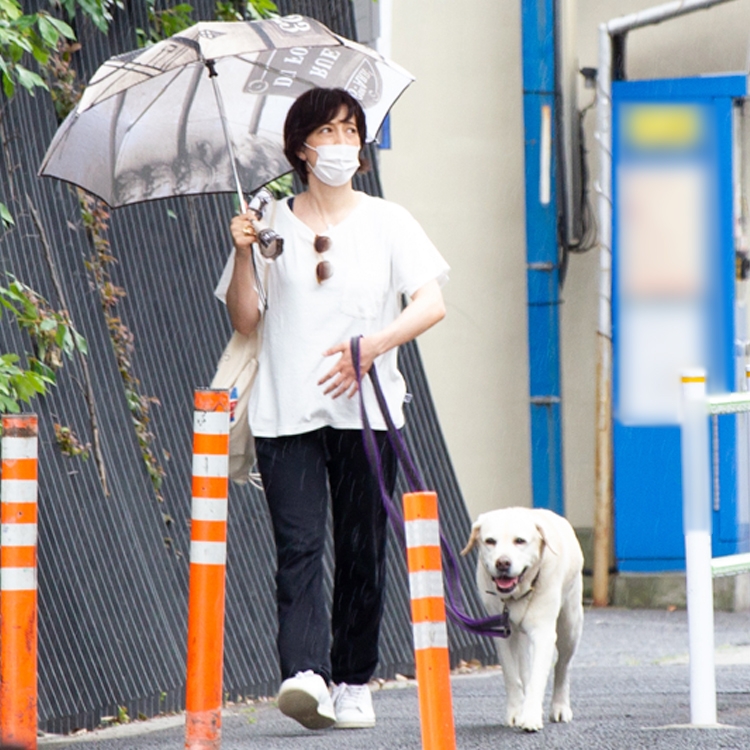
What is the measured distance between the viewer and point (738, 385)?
Answer: 1116cm

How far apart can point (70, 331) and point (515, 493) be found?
6.18 metres

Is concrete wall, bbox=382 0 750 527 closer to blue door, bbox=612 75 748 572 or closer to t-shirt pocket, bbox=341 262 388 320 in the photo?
blue door, bbox=612 75 748 572

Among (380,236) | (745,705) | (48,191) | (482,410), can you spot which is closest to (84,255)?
(48,191)

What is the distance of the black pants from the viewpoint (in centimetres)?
533

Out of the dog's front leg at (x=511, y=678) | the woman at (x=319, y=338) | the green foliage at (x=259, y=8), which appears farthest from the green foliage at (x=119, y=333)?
the dog's front leg at (x=511, y=678)

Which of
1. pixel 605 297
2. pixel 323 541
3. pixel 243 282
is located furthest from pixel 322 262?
pixel 605 297

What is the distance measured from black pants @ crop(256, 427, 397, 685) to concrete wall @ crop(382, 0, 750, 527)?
6272mm

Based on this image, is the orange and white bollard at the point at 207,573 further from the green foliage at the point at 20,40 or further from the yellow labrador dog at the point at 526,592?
the green foliage at the point at 20,40

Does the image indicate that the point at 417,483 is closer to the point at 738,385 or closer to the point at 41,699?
the point at 41,699

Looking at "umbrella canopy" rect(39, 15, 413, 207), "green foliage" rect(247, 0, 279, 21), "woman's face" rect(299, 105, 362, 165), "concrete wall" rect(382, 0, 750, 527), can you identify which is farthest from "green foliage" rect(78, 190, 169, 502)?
"concrete wall" rect(382, 0, 750, 527)

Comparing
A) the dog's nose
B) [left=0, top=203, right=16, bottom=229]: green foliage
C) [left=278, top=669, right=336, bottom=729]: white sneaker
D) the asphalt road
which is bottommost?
the asphalt road

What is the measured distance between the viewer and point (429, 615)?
4.05 m

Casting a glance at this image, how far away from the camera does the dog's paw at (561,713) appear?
19.4 feet

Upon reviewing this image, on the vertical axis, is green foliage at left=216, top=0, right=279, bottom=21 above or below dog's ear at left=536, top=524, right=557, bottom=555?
above
